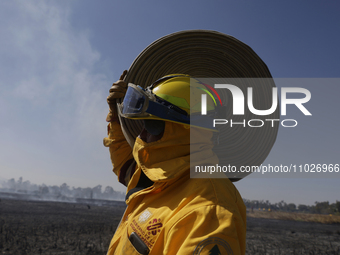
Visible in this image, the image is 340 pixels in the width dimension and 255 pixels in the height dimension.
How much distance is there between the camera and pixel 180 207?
1.40m

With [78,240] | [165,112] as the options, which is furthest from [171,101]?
[78,240]

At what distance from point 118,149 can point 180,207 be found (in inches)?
55.0

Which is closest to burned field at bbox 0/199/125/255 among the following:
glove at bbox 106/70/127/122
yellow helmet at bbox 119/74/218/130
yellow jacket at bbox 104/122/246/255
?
glove at bbox 106/70/127/122

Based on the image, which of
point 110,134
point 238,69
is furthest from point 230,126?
point 110,134

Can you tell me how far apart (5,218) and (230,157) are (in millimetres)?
14240

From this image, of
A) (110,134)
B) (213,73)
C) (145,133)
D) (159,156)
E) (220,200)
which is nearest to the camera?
(220,200)

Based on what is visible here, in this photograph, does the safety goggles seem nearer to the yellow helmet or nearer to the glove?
the yellow helmet

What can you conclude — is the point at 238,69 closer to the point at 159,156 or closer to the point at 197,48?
the point at 197,48

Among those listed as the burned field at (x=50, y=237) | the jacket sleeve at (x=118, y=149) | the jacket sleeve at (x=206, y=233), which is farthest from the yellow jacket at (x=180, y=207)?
the burned field at (x=50, y=237)

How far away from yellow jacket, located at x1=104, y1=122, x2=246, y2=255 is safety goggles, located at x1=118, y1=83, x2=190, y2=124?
83mm

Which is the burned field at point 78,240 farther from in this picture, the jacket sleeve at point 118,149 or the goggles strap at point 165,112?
the goggles strap at point 165,112

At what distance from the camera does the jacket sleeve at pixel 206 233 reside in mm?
1177

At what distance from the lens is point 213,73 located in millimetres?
2414

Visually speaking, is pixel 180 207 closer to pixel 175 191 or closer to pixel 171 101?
pixel 175 191
